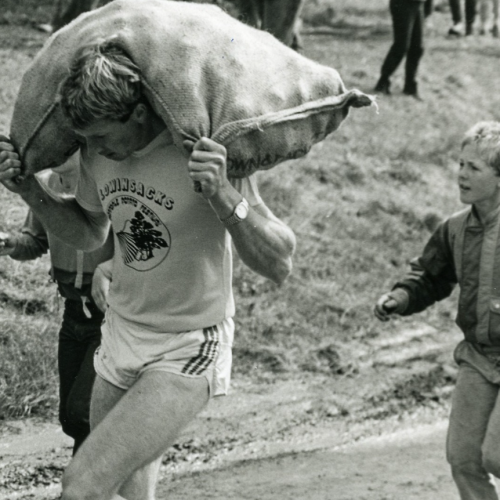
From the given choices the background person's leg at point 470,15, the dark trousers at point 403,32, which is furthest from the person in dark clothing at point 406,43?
the background person's leg at point 470,15

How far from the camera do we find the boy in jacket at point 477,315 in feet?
14.1

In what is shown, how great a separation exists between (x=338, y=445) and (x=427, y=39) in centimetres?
1008

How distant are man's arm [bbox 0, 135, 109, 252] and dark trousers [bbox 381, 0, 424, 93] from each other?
27.1ft

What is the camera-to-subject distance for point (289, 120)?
11.6 ft

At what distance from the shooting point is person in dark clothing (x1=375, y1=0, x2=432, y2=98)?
11.6 meters

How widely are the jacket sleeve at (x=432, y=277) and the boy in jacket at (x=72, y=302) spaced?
1.34 meters

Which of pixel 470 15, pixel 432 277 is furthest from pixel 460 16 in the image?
pixel 432 277

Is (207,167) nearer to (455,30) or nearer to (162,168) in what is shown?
(162,168)

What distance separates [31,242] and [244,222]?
1.56 m

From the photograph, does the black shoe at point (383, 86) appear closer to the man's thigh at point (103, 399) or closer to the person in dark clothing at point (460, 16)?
the person in dark clothing at point (460, 16)

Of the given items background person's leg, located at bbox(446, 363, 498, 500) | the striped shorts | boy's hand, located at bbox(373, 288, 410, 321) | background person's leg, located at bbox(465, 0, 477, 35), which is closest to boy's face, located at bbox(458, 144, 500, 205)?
boy's hand, located at bbox(373, 288, 410, 321)

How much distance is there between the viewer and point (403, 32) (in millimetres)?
11641

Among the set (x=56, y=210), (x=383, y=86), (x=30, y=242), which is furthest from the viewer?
(x=383, y=86)

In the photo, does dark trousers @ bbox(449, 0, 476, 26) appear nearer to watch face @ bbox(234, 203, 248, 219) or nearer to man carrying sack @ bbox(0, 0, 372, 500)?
man carrying sack @ bbox(0, 0, 372, 500)
